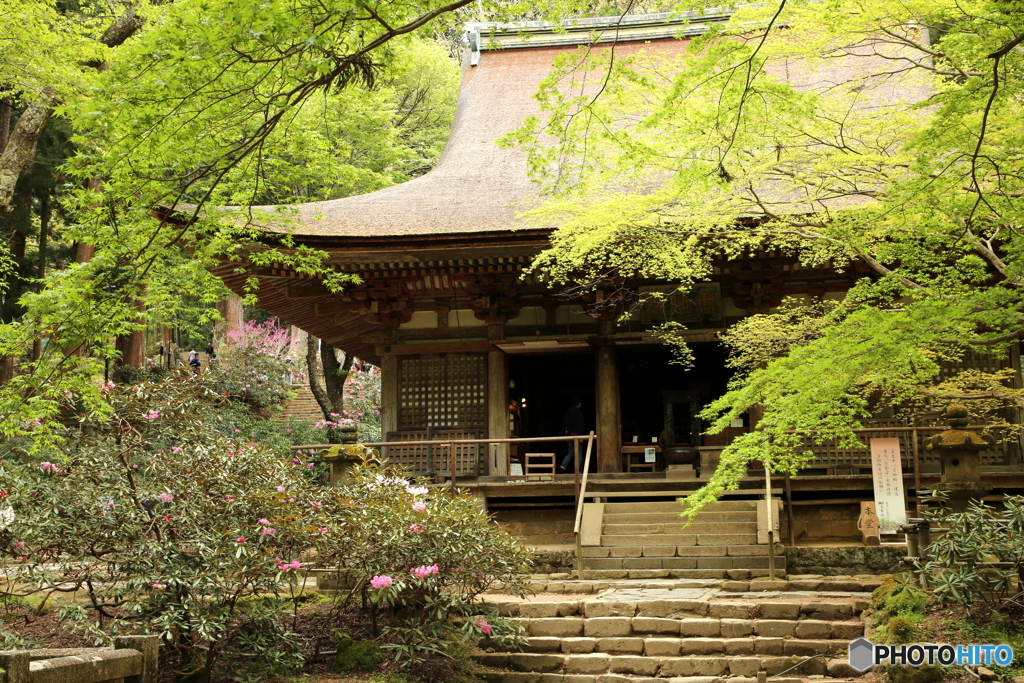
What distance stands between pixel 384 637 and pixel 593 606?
2087 mm

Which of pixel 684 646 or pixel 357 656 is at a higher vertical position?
pixel 357 656

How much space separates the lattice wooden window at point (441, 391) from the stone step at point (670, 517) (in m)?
2.84

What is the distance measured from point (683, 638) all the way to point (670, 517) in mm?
3042

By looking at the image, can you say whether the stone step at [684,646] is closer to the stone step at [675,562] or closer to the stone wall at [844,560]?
the stone step at [675,562]

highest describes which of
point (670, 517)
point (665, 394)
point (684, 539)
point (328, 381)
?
point (328, 381)

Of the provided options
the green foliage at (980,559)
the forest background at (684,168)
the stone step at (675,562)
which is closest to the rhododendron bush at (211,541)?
the forest background at (684,168)

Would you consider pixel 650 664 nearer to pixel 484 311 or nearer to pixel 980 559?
pixel 980 559

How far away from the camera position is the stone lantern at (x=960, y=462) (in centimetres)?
773

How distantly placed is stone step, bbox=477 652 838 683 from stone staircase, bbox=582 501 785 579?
81.5 inches

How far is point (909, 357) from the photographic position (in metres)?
5.72

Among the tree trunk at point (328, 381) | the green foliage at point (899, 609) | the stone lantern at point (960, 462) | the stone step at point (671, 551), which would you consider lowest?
the green foliage at point (899, 609)

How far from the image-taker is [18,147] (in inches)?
420

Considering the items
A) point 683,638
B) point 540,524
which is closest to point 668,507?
point 540,524

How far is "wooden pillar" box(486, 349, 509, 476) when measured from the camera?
1231 centimetres
